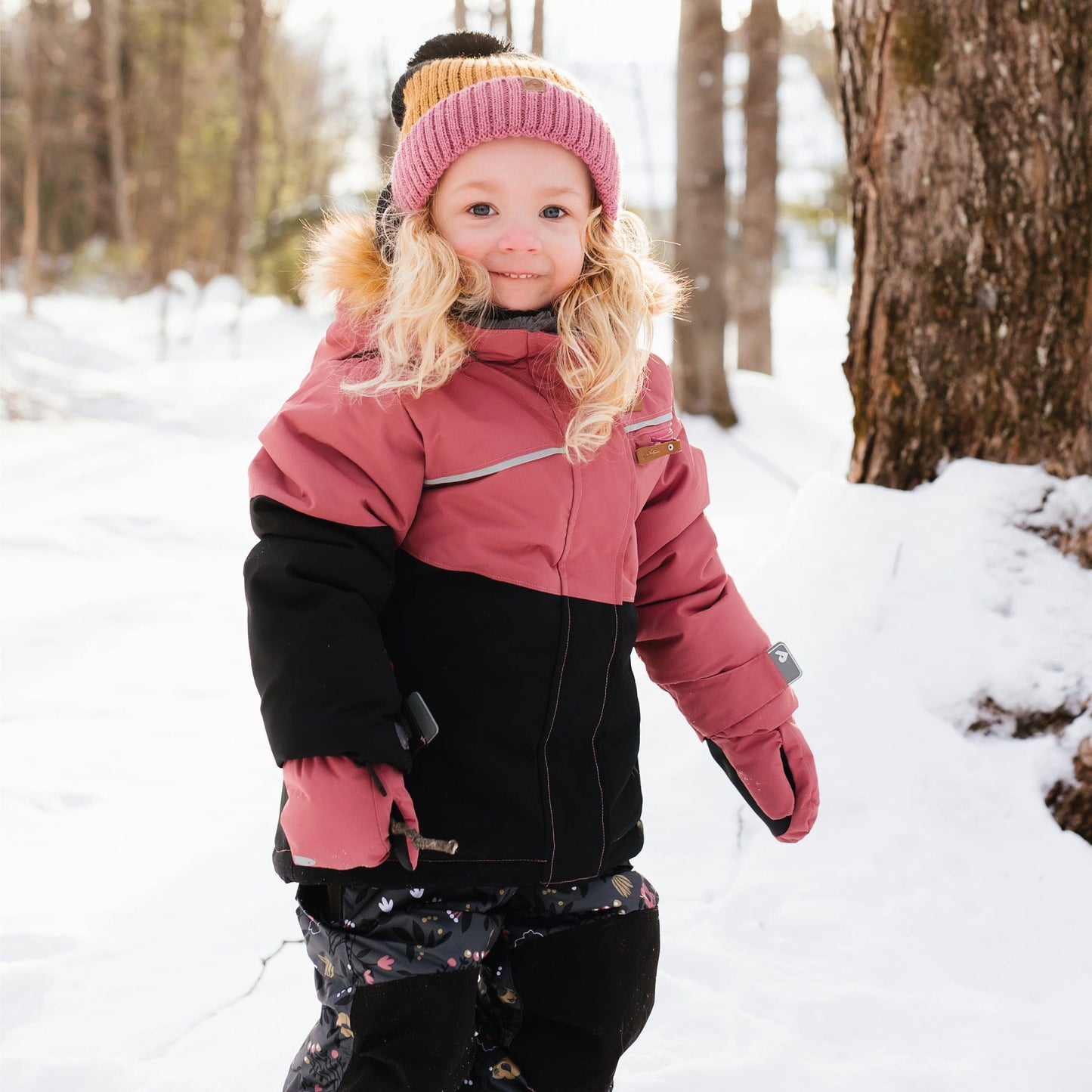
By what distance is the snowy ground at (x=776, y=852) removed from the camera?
183 cm

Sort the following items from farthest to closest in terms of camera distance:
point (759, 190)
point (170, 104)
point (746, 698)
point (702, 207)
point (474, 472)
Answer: point (170, 104), point (759, 190), point (702, 207), point (746, 698), point (474, 472)

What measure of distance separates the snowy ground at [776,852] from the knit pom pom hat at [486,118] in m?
1.34

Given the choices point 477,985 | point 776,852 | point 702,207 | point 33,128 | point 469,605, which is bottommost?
point 776,852

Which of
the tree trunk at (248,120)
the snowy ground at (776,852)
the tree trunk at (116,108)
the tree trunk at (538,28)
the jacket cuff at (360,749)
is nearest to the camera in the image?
the jacket cuff at (360,749)

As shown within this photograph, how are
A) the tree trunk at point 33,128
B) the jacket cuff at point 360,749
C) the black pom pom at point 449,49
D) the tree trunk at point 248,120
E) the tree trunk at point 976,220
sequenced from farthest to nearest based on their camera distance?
the tree trunk at point 248,120, the tree trunk at point 33,128, the tree trunk at point 976,220, the black pom pom at point 449,49, the jacket cuff at point 360,749

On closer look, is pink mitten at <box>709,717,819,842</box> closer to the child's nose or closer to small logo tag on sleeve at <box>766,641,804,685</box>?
small logo tag on sleeve at <box>766,641,804,685</box>

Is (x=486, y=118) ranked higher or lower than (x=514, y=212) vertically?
higher

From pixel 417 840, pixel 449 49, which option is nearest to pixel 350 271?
pixel 449 49

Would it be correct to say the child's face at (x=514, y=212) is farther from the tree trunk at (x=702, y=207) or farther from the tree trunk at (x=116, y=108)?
the tree trunk at (x=116, y=108)

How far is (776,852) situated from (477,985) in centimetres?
104

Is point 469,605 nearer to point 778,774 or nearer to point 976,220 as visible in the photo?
point 778,774

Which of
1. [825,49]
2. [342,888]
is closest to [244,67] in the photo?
[825,49]

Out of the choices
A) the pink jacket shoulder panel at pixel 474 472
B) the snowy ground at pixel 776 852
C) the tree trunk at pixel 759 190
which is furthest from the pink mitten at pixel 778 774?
the tree trunk at pixel 759 190

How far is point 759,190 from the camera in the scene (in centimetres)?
927
